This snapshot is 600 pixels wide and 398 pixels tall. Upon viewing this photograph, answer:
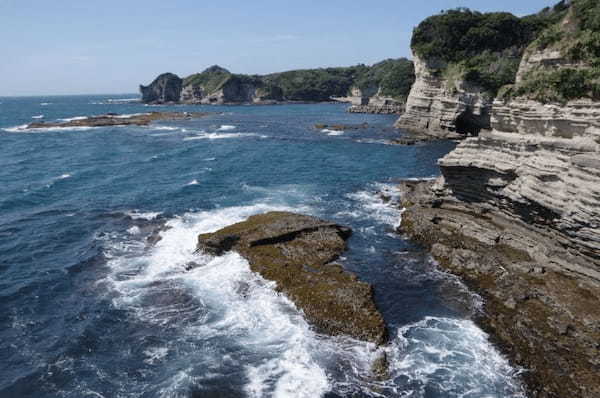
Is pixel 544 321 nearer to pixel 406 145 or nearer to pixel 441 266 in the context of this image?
pixel 441 266

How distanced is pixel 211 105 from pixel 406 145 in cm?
14535

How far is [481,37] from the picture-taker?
83812mm

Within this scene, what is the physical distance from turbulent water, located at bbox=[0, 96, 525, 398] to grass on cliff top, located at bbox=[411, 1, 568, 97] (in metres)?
43.9

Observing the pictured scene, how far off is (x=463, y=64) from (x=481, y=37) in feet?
56.5

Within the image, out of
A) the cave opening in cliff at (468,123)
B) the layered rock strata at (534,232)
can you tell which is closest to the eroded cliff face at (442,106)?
the cave opening in cliff at (468,123)

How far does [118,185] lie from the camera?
4631 centimetres

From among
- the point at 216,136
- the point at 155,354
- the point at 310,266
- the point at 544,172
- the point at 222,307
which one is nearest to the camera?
the point at 155,354

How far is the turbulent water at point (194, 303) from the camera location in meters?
17.0

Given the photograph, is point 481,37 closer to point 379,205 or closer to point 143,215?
point 379,205

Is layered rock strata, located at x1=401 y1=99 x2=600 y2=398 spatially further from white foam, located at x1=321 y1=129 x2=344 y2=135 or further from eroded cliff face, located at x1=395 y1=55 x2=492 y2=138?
white foam, located at x1=321 y1=129 x2=344 y2=135

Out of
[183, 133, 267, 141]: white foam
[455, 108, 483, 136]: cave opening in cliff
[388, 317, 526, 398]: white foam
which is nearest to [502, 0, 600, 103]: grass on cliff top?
[388, 317, 526, 398]: white foam

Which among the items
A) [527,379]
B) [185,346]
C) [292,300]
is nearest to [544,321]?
[527,379]

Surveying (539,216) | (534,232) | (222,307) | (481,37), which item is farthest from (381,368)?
(481,37)

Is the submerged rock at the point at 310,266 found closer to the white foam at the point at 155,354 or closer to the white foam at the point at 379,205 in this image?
the white foam at the point at 379,205
